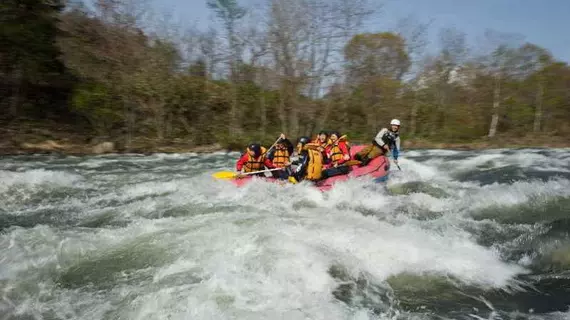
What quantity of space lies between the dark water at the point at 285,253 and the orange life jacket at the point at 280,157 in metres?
0.91

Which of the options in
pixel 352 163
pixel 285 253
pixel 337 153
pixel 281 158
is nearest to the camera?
pixel 285 253

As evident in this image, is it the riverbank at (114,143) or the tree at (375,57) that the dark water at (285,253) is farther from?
the tree at (375,57)

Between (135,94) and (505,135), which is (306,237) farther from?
(505,135)

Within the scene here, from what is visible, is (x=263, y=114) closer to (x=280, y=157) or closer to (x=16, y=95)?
(x=16, y=95)

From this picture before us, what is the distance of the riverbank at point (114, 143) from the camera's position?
16.8 metres

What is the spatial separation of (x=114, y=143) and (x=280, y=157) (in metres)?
11.3

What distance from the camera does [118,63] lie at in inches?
779

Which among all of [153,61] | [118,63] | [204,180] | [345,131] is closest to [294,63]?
[345,131]

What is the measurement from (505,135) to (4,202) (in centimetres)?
2288

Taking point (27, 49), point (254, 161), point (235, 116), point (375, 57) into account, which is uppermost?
point (27, 49)

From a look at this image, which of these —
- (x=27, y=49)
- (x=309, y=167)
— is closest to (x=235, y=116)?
(x=27, y=49)

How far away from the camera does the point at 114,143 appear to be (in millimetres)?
Result: 18188

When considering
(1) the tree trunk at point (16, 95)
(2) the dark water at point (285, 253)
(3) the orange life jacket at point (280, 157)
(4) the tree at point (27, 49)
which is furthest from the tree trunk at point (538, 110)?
(1) the tree trunk at point (16, 95)

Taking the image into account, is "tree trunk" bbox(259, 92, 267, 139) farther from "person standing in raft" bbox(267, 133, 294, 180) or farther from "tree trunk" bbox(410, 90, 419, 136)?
"person standing in raft" bbox(267, 133, 294, 180)
